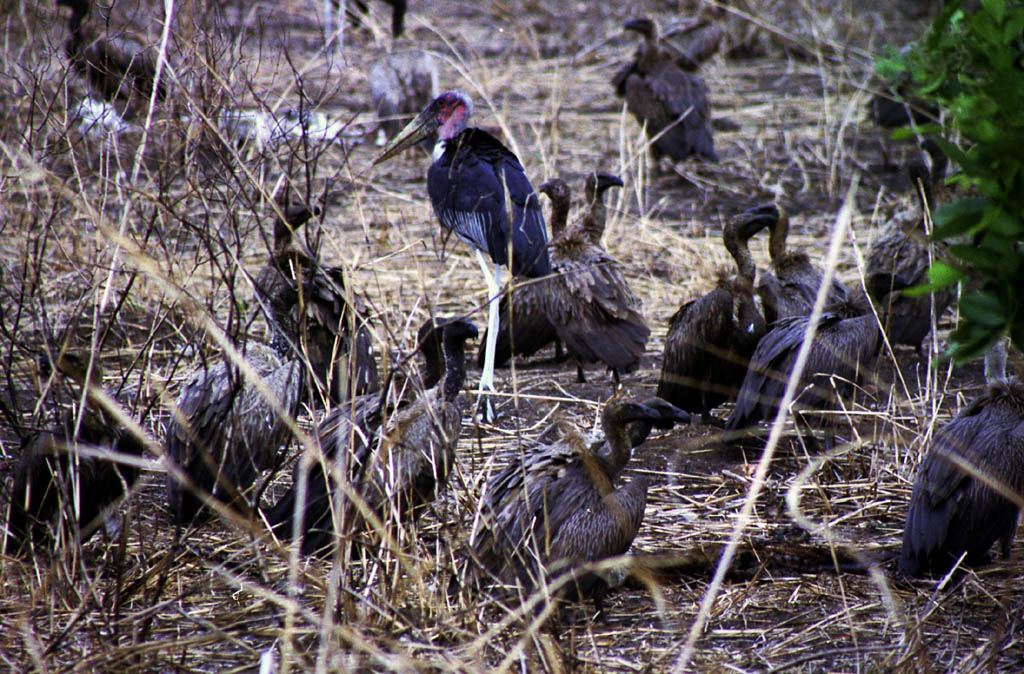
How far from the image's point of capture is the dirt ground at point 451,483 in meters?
3.01

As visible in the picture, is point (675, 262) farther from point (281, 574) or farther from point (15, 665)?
point (15, 665)

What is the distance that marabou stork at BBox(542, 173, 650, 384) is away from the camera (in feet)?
19.4

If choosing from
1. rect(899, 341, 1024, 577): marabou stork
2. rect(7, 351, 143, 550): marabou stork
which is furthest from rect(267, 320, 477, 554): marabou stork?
rect(899, 341, 1024, 577): marabou stork

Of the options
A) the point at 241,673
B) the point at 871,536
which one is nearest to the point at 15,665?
the point at 241,673

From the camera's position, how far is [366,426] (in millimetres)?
3922

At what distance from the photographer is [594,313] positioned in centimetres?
604

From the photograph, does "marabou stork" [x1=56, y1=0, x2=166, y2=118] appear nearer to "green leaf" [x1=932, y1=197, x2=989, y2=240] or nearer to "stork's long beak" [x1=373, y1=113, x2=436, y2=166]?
"stork's long beak" [x1=373, y1=113, x2=436, y2=166]

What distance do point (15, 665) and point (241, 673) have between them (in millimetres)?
587

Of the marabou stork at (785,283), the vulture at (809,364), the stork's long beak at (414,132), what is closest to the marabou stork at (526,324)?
the stork's long beak at (414,132)

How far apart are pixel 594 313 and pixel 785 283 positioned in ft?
3.45

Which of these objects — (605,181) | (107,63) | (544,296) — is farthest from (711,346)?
(107,63)

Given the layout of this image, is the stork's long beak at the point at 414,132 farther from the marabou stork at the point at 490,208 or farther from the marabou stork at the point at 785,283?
the marabou stork at the point at 785,283

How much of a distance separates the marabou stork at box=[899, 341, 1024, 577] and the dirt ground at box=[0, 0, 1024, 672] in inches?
4.2

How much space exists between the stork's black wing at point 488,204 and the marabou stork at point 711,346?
0.77m
